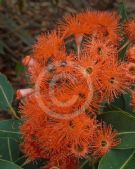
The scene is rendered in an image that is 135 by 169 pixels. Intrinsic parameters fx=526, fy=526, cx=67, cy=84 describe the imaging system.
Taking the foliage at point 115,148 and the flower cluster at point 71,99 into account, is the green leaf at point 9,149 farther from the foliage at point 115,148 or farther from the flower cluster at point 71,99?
the flower cluster at point 71,99

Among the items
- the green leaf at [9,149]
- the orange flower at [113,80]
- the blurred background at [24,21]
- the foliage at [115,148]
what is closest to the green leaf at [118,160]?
the foliage at [115,148]

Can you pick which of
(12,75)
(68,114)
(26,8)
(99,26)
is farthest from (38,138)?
(26,8)

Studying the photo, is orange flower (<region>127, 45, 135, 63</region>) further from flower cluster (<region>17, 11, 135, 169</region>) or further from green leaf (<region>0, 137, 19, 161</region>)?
green leaf (<region>0, 137, 19, 161</region>)

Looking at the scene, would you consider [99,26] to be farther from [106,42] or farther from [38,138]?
[38,138]

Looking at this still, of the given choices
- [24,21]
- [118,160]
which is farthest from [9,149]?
[24,21]

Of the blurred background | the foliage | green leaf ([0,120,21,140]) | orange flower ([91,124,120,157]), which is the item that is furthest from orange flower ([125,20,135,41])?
the blurred background

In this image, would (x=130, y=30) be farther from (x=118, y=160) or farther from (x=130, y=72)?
(x=118, y=160)
